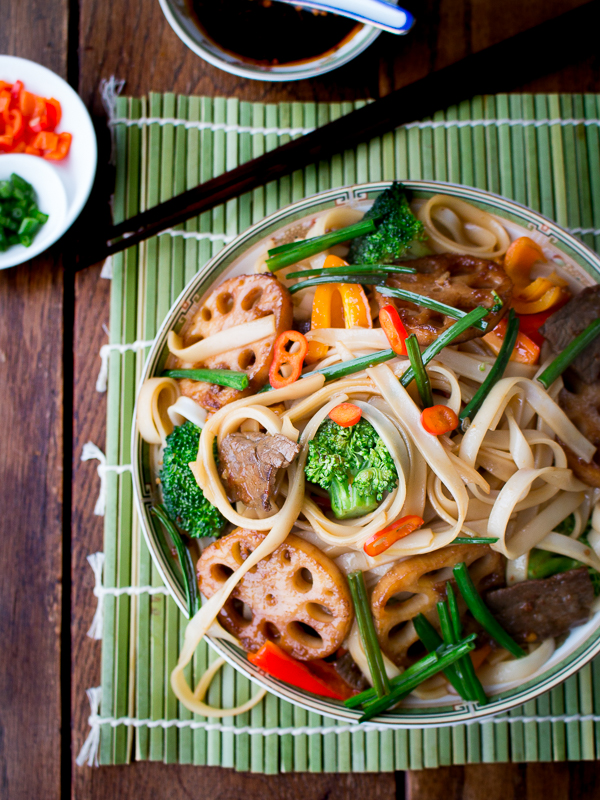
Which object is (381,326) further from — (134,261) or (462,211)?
(134,261)

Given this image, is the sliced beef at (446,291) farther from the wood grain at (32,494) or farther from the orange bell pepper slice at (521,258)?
the wood grain at (32,494)

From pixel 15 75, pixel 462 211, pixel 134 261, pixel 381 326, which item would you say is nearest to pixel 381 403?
pixel 381 326

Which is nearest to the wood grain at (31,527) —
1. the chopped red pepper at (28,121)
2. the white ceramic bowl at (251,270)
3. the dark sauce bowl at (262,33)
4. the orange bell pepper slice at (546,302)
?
the chopped red pepper at (28,121)

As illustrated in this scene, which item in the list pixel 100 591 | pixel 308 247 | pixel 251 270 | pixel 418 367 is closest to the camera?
pixel 418 367

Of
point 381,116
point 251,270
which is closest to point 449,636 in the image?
point 251,270

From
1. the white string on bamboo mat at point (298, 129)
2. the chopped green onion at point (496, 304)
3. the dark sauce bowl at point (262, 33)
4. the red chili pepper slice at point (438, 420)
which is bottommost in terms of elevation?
the red chili pepper slice at point (438, 420)

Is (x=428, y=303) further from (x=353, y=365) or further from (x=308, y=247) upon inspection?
(x=308, y=247)
